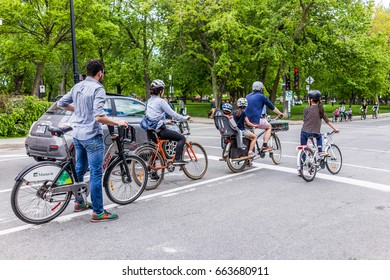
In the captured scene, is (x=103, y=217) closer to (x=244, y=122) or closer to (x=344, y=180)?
(x=244, y=122)

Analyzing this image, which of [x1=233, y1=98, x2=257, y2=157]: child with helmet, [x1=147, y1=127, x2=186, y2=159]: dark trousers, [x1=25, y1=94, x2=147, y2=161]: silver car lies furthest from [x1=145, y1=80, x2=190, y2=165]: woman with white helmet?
[x1=25, y1=94, x2=147, y2=161]: silver car

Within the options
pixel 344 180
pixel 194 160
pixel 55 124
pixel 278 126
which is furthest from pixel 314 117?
pixel 55 124

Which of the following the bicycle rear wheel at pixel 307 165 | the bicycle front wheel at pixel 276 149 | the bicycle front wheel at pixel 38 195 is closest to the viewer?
the bicycle front wheel at pixel 38 195

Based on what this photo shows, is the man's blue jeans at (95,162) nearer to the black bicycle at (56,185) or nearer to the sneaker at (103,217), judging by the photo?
the sneaker at (103,217)

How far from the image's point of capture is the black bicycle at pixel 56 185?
4680 millimetres

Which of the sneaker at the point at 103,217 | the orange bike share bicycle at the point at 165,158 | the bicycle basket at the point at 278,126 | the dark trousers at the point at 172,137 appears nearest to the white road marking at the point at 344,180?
the bicycle basket at the point at 278,126

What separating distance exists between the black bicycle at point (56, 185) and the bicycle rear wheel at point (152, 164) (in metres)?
0.91

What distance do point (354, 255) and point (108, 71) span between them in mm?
41461

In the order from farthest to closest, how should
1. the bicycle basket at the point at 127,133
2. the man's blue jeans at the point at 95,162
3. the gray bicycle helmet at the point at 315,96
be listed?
1. the gray bicycle helmet at the point at 315,96
2. the bicycle basket at the point at 127,133
3. the man's blue jeans at the point at 95,162

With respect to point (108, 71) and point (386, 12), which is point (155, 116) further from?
point (386, 12)

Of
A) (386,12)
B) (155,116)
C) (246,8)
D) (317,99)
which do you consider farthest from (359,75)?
(155,116)

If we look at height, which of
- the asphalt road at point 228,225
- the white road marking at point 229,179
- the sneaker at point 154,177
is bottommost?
the asphalt road at point 228,225

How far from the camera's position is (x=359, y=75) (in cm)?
3303

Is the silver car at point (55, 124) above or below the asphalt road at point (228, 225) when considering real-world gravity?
above
